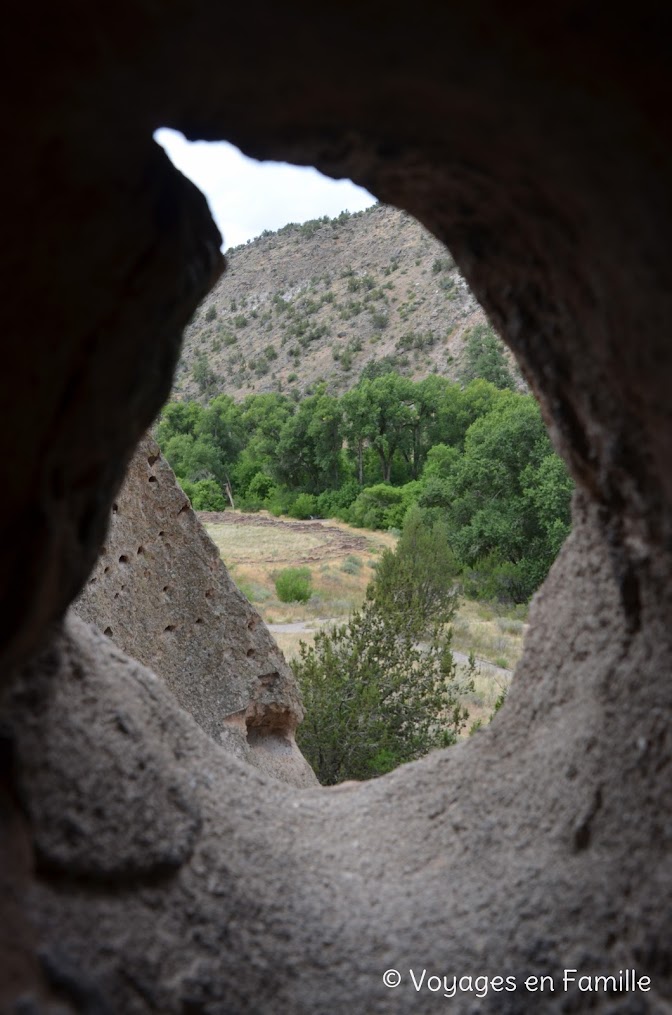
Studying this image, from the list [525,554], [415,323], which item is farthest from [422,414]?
[415,323]

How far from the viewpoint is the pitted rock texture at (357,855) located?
2.06m

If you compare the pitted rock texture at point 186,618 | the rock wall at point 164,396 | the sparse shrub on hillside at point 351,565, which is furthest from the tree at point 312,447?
the rock wall at point 164,396

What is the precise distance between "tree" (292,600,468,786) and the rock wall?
5.06 meters

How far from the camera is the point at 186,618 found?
5.75 metres

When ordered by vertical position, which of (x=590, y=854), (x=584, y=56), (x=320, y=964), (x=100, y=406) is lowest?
(x=320, y=964)

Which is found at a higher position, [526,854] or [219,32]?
[219,32]

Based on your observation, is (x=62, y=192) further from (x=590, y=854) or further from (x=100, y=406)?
(x=590, y=854)

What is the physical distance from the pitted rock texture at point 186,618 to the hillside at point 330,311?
41.1 m

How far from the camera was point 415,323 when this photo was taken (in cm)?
5238

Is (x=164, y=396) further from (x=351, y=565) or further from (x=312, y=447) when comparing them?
(x=312, y=447)

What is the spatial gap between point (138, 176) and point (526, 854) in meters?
2.51

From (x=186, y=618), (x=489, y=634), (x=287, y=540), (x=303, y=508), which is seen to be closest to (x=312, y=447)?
(x=303, y=508)

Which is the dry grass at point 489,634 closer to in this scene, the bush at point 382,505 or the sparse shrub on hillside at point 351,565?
the sparse shrub on hillside at point 351,565

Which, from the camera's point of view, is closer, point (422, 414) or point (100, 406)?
point (100, 406)
